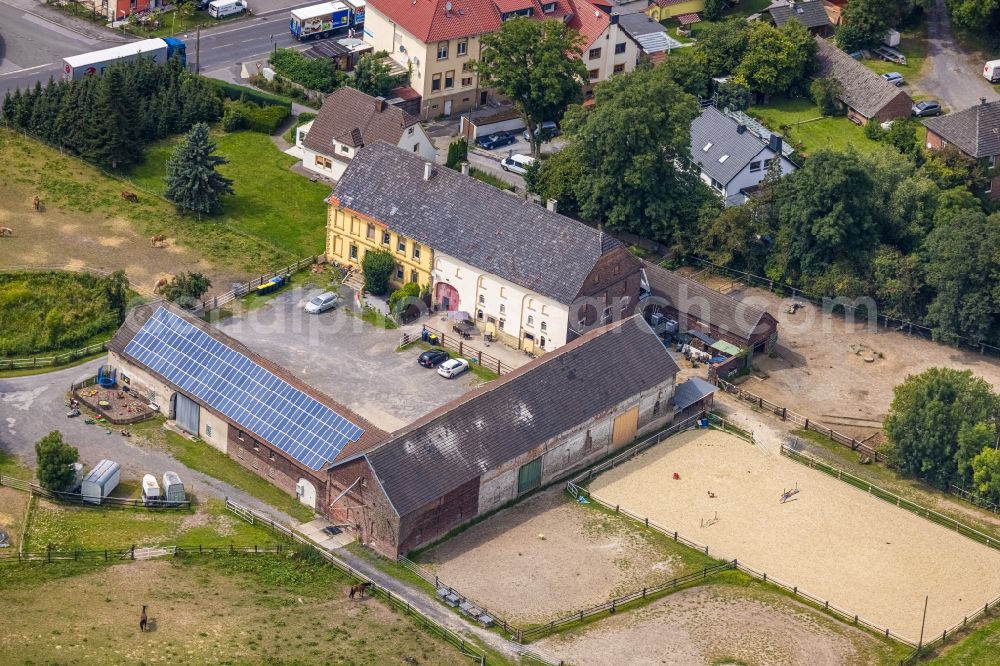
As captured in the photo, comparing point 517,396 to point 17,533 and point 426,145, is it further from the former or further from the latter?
point 426,145

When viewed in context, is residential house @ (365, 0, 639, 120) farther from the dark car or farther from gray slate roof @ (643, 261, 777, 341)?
the dark car

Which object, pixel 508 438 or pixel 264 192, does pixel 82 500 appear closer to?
pixel 508 438

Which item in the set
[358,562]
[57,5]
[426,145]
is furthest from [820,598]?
[57,5]

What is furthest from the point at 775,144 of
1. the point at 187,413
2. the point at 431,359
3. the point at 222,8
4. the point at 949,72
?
the point at 187,413

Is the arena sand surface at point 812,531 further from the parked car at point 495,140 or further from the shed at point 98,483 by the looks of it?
the parked car at point 495,140

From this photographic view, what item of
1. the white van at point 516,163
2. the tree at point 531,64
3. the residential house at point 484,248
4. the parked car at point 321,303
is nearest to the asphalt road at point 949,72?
the tree at point 531,64

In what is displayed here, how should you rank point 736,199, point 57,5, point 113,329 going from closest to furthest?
point 113,329 < point 736,199 < point 57,5
